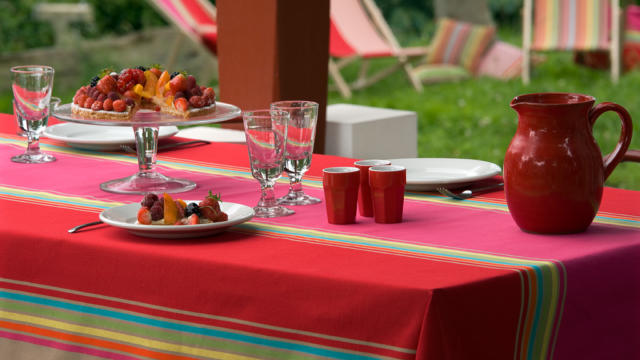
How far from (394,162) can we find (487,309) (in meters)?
0.76

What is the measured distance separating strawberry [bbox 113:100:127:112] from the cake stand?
0.03 m

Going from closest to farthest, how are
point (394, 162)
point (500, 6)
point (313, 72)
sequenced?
point (394, 162) < point (313, 72) < point (500, 6)

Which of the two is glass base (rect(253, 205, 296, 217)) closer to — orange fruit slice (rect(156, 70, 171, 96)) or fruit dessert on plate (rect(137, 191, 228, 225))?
fruit dessert on plate (rect(137, 191, 228, 225))

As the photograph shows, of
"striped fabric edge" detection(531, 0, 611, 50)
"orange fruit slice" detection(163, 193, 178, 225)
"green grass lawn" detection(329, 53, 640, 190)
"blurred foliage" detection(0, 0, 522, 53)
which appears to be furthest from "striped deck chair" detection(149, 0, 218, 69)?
"orange fruit slice" detection(163, 193, 178, 225)

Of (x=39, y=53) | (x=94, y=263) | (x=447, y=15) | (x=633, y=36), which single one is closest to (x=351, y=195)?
(x=94, y=263)

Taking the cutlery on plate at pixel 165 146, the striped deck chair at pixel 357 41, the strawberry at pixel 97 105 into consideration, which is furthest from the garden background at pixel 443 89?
the strawberry at pixel 97 105

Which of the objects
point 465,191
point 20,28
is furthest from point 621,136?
point 20,28

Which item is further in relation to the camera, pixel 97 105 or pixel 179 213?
pixel 97 105

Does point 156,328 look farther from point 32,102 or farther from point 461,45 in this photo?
point 461,45

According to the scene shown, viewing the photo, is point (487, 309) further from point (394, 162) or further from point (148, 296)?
point (394, 162)

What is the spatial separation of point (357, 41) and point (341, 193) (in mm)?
5945

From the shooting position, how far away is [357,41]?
7.45 meters

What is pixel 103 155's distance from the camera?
235cm

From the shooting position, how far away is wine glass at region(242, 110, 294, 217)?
166 centimetres
